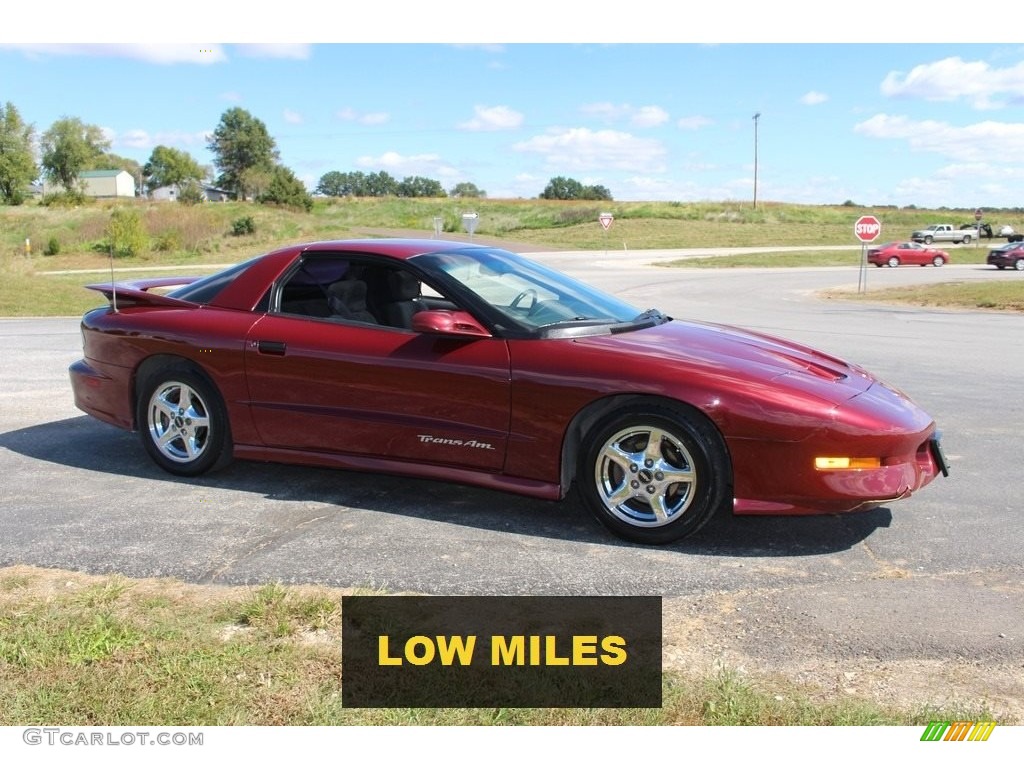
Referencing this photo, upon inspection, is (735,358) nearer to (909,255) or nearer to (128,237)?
(128,237)

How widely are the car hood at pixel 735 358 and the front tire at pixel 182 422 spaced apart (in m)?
2.20

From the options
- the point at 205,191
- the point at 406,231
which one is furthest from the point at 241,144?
the point at 406,231

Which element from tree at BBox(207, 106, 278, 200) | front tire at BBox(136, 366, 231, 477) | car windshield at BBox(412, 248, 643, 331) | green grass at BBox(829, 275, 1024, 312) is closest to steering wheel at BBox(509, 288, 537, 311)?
car windshield at BBox(412, 248, 643, 331)

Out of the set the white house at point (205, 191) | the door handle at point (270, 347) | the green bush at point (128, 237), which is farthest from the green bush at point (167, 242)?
the white house at point (205, 191)

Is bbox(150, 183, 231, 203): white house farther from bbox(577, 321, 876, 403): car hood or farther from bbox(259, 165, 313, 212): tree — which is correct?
bbox(577, 321, 876, 403): car hood

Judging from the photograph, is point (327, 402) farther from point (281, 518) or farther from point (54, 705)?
point (54, 705)

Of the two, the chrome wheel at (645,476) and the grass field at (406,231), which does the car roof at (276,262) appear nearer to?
the chrome wheel at (645,476)

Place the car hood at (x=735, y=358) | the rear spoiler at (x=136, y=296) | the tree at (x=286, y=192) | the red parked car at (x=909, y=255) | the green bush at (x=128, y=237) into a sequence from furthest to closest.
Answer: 1. the tree at (x=286, y=192)
2. the red parked car at (x=909, y=255)
3. the green bush at (x=128, y=237)
4. the rear spoiler at (x=136, y=296)
5. the car hood at (x=735, y=358)

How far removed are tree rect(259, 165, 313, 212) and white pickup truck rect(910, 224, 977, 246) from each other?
46.6 m

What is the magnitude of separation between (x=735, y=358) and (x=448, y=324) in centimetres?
142

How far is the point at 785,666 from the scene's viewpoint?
10.9 ft

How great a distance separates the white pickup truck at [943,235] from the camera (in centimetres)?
6159

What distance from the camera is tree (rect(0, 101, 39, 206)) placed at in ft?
294

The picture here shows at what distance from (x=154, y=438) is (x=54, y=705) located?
9.86 feet
